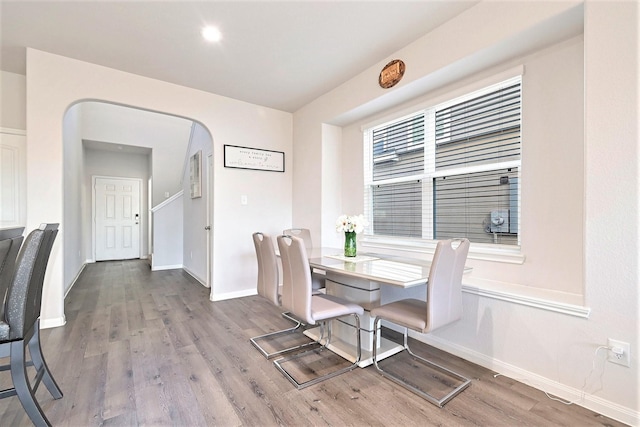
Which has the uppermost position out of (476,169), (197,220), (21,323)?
(476,169)

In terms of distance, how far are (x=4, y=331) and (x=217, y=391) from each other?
1097 millimetres

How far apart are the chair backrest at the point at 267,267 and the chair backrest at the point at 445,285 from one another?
1.14 m

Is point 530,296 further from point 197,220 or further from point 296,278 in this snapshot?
point 197,220

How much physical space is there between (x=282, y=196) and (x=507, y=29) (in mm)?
3167

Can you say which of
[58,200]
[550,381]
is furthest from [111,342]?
[550,381]

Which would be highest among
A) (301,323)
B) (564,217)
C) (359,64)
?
(359,64)

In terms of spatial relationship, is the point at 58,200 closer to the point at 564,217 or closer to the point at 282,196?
the point at 282,196

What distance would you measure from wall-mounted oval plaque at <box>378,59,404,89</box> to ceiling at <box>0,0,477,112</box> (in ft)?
0.40

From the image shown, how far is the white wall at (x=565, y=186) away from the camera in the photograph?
1538 millimetres

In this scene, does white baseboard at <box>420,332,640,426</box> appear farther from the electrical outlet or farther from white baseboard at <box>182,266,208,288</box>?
white baseboard at <box>182,266,208,288</box>

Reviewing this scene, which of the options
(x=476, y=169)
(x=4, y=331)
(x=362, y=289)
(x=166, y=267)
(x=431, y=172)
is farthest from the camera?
(x=166, y=267)

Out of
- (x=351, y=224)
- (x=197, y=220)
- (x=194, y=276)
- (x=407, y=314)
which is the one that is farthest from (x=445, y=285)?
(x=194, y=276)

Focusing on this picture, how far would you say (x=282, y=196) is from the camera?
4.37 metres

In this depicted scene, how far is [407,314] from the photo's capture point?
193cm
